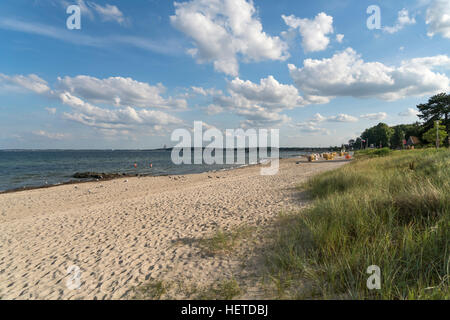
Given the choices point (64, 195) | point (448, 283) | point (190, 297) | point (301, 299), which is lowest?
point (64, 195)

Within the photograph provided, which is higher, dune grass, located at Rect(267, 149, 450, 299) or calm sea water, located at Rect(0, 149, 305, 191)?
dune grass, located at Rect(267, 149, 450, 299)

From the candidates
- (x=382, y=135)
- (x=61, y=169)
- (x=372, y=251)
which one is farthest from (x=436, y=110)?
(x=61, y=169)

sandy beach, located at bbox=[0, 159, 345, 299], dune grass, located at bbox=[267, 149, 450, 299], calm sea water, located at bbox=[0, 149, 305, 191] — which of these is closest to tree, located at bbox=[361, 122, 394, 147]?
calm sea water, located at bbox=[0, 149, 305, 191]

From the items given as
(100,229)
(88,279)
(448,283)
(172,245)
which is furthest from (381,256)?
(100,229)

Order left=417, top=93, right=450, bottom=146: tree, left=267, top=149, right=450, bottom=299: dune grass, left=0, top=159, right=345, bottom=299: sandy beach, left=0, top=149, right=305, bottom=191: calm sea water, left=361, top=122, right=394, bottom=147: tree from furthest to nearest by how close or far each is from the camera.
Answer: left=361, top=122, right=394, bottom=147: tree, left=417, top=93, right=450, bottom=146: tree, left=0, top=149, right=305, bottom=191: calm sea water, left=0, top=159, right=345, bottom=299: sandy beach, left=267, top=149, right=450, bottom=299: dune grass

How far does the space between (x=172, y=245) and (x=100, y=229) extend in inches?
128

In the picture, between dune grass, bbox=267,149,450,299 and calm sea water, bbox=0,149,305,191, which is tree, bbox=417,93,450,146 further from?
dune grass, bbox=267,149,450,299

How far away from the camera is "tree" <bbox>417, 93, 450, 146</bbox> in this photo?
132 feet

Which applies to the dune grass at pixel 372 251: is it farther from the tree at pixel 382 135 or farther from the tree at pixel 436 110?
the tree at pixel 382 135

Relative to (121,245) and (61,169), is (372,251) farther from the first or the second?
(61,169)

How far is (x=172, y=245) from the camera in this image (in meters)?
4.92

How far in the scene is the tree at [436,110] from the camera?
40.3 m

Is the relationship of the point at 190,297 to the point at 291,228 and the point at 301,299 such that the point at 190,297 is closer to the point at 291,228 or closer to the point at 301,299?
the point at 301,299

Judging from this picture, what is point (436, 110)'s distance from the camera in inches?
1619
